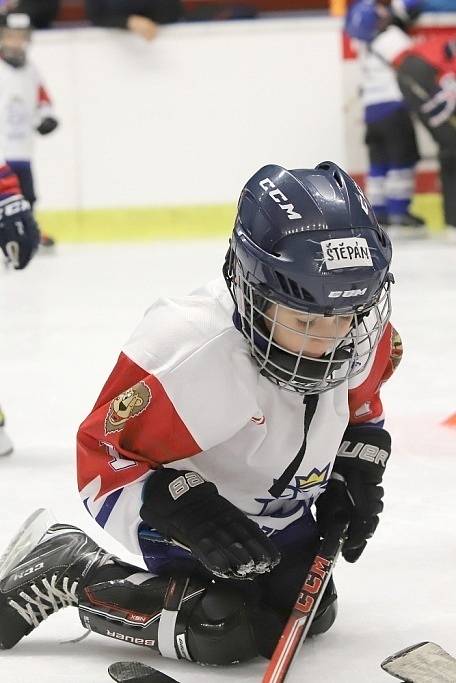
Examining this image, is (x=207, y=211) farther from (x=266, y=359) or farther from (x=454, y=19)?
(x=266, y=359)

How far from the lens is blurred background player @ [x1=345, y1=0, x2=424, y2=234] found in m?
6.88

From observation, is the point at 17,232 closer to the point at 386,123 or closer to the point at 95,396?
the point at 95,396

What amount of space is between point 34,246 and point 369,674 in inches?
59.1

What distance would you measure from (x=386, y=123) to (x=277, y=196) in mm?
5403

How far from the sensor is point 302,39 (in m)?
7.11

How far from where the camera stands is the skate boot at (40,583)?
6.00ft

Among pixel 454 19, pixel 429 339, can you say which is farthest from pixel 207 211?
pixel 429 339

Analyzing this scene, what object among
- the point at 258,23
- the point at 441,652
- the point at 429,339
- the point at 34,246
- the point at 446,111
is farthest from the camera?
the point at 258,23

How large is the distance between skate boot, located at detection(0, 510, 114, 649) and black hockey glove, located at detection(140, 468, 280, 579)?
21 cm

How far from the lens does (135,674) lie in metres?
1.62

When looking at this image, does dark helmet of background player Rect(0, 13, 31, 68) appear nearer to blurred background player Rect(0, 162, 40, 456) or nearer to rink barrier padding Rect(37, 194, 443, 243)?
rink barrier padding Rect(37, 194, 443, 243)

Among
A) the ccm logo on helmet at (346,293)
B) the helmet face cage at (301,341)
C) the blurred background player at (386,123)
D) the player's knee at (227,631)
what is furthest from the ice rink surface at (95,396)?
the blurred background player at (386,123)

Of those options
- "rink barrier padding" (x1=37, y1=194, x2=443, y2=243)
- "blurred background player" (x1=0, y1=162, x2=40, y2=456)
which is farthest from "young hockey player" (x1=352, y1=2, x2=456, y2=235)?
"blurred background player" (x1=0, y1=162, x2=40, y2=456)

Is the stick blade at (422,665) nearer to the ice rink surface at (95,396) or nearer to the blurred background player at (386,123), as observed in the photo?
the ice rink surface at (95,396)
